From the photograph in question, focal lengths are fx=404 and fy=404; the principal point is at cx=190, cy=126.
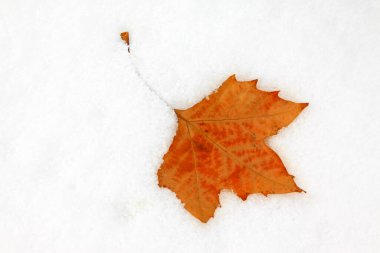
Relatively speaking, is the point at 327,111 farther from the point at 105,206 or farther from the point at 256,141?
the point at 105,206

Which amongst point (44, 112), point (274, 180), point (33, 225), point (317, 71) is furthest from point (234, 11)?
point (33, 225)

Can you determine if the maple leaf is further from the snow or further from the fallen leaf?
the fallen leaf

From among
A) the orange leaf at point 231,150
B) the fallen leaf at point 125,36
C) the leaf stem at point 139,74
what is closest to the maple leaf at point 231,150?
the orange leaf at point 231,150

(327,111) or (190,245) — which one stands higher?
(327,111)

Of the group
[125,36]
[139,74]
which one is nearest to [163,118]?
[139,74]

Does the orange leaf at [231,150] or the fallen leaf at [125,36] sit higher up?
the fallen leaf at [125,36]

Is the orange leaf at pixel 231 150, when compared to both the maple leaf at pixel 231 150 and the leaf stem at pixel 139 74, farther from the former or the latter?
the leaf stem at pixel 139 74
